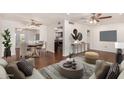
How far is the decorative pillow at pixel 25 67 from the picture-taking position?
171cm

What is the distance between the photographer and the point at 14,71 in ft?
5.31

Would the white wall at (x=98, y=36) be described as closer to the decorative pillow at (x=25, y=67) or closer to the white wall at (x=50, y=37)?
the white wall at (x=50, y=37)

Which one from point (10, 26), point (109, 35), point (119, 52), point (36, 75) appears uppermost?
point (10, 26)

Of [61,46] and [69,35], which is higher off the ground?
[69,35]

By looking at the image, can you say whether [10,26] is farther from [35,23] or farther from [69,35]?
[69,35]

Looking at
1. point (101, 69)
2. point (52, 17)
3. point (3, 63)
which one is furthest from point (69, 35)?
point (3, 63)

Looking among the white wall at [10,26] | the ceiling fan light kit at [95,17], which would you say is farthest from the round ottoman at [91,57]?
the white wall at [10,26]

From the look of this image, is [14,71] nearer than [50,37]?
Yes

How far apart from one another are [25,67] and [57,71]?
47cm
